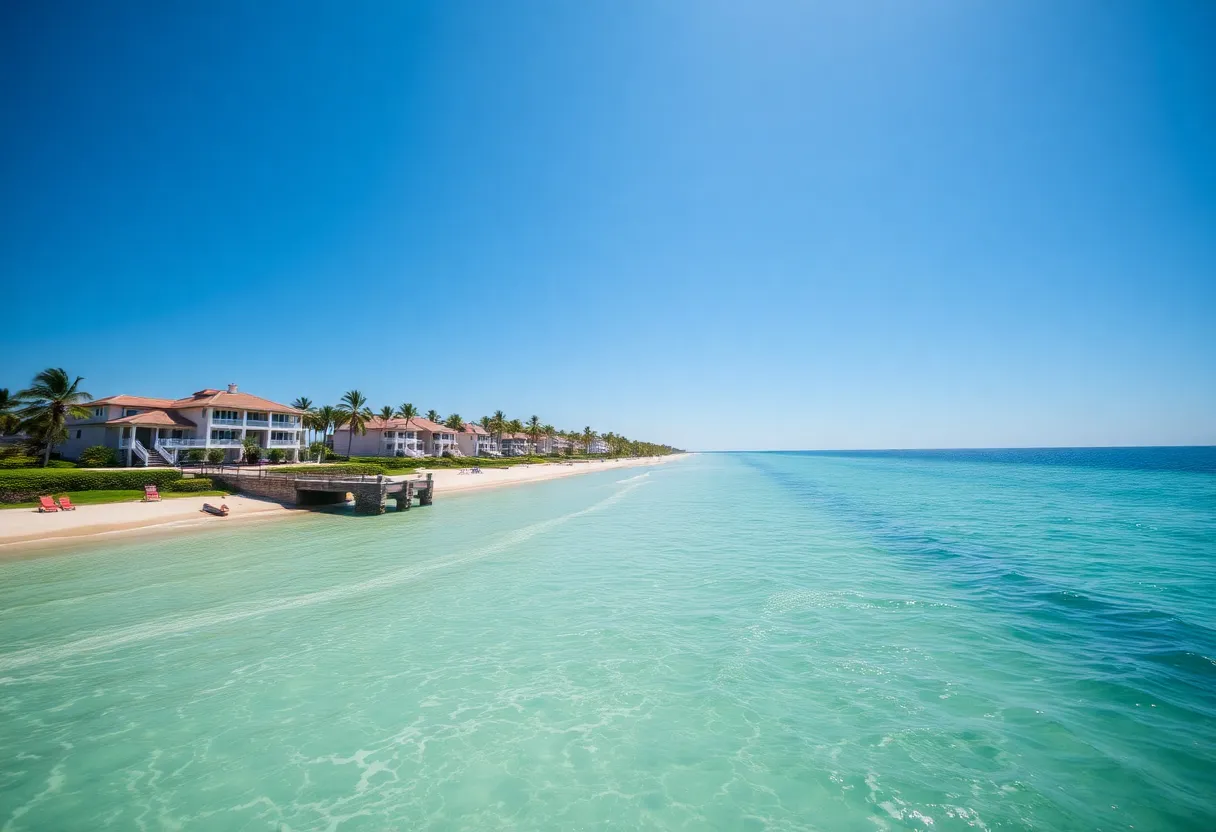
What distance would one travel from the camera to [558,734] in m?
8.53

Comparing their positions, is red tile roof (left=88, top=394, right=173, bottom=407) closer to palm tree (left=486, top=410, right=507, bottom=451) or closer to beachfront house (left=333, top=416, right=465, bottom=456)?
beachfront house (left=333, top=416, right=465, bottom=456)

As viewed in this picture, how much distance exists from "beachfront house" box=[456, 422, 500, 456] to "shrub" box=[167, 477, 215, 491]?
231ft

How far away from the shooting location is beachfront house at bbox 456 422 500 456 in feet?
363

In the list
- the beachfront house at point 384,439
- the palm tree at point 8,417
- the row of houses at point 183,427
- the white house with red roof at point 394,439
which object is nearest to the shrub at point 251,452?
the row of houses at point 183,427

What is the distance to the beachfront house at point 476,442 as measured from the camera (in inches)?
4355

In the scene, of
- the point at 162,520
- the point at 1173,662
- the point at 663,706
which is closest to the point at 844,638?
the point at 663,706

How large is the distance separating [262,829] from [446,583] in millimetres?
11512

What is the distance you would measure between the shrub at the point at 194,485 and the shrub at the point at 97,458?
44.2 ft

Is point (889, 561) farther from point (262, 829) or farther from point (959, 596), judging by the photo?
point (262, 829)

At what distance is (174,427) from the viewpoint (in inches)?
1933

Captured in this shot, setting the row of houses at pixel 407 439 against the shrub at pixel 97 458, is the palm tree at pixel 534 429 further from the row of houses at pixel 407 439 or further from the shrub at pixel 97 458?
the shrub at pixel 97 458

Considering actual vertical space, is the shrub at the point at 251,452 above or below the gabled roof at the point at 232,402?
below

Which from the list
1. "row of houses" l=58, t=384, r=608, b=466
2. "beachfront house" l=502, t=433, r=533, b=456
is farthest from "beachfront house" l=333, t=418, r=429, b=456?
"beachfront house" l=502, t=433, r=533, b=456

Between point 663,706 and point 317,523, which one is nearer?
point 663,706
